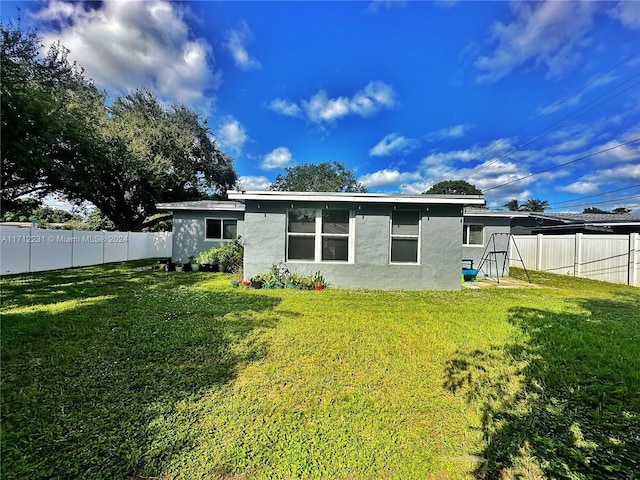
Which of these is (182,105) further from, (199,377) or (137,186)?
(199,377)

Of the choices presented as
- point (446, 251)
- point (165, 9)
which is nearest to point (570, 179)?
point (446, 251)

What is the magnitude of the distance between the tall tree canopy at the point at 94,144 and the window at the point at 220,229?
20.6 ft

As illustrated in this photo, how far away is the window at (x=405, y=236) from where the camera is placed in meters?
8.43

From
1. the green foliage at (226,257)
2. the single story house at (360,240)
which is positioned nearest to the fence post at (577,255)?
the single story house at (360,240)

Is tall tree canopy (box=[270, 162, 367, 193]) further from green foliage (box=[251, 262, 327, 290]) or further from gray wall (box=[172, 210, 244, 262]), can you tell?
green foliage (box=[251, 262, 327, 290])

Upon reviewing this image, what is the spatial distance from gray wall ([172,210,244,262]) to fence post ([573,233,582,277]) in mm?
14204

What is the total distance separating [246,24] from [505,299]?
11.3 m

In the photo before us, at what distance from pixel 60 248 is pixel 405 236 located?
535 inches

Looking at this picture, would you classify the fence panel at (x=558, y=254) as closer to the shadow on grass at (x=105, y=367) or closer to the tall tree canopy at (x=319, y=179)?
the shadow on grass at (x=105, y=367)

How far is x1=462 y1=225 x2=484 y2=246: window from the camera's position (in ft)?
37.8

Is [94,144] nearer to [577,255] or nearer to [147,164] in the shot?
[147,164]

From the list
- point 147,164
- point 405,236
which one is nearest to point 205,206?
point 147,164

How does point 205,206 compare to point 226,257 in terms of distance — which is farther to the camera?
point 205,206

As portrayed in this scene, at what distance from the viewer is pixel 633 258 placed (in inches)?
371
